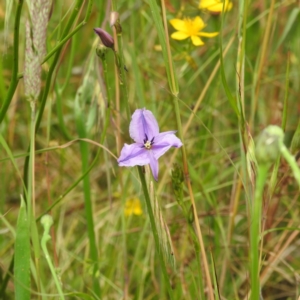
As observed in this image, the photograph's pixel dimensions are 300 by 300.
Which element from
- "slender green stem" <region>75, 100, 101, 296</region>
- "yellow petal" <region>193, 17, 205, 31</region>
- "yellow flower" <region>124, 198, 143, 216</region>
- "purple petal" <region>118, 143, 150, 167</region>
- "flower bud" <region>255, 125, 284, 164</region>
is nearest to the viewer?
"flower bud" <region>255, 125, 284, 164</region>

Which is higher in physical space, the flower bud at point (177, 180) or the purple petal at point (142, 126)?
the purple petal at point (142, 126)

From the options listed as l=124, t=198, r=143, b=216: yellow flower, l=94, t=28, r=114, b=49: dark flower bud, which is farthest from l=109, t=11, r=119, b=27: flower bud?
l=124, t=198, r=143, b=216: yellow flower

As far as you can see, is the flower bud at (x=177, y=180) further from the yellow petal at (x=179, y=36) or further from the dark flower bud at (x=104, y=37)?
the yellow petal at (x=179, y=36)

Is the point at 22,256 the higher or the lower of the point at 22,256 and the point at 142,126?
the lower

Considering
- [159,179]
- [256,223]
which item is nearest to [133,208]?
[159,179]

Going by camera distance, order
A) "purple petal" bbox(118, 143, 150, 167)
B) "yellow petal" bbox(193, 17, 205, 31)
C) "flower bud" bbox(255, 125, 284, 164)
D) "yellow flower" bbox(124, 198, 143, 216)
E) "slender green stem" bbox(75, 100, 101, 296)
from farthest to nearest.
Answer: "yellow flower" bbox(124, 198, 143, 216) < "yellow petal" bbox(193, 17, 205, 31) < "slender green stem" bbox(75, 100, 101, 296) < "purple petal" bbox(118, 143, 150, 167) < "flower bud" bbox(255, 125, 284, 164)

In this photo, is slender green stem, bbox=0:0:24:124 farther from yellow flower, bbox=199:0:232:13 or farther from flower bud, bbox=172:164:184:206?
yellow flower, bbox=199:0:232:13

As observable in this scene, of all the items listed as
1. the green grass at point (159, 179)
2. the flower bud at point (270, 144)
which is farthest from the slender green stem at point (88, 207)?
the flower bud at point (270, 144)

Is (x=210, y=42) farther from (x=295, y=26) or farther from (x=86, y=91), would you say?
(x=86, y=91)

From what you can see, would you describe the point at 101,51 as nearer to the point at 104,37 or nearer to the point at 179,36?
the point at 104,37
